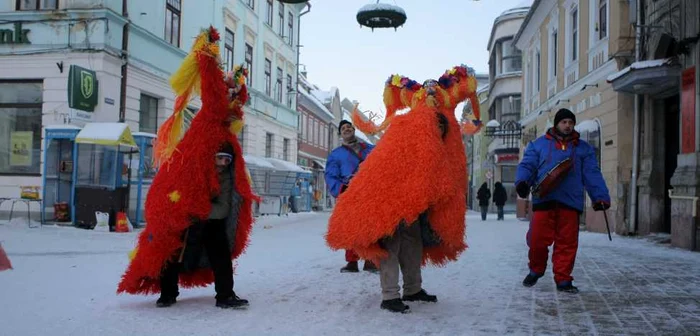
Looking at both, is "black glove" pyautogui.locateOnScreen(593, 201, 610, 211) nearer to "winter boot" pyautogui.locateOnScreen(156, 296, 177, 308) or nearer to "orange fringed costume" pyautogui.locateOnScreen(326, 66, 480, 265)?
"orange fringed costume" pyautogui.locateOnScreen(326, 66, 480, 265)

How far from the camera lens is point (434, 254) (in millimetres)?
5055

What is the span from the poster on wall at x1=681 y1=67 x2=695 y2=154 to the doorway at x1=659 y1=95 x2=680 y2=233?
2483 mm

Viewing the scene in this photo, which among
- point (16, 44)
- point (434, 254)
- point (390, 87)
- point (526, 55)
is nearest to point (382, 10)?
point (390, 87)

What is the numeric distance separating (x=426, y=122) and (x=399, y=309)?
4.58ft

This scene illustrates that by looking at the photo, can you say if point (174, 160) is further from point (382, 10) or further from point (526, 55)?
point (526, 55)

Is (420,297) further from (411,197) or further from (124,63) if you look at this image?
(124,63)

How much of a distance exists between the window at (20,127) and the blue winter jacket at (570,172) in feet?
39.8

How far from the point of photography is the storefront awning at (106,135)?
12.3 metres

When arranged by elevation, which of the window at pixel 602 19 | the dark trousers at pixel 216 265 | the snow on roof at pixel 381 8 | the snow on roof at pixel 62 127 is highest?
the window at pixel 602 19

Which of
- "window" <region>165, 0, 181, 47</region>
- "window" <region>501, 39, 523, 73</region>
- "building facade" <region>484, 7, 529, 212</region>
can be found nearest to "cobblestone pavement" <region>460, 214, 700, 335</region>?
"window" <region>165, 0, 181, 47</region>

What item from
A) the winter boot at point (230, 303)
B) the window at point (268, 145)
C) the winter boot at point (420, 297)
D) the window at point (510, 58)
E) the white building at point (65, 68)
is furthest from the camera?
the window at point (510, 58)

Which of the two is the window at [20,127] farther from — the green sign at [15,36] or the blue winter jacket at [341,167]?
the blue winter jacket at [341,167]

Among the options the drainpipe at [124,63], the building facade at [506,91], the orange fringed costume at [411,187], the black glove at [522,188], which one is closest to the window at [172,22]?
the drainpipe at [124,63]

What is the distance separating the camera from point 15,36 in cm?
1457
